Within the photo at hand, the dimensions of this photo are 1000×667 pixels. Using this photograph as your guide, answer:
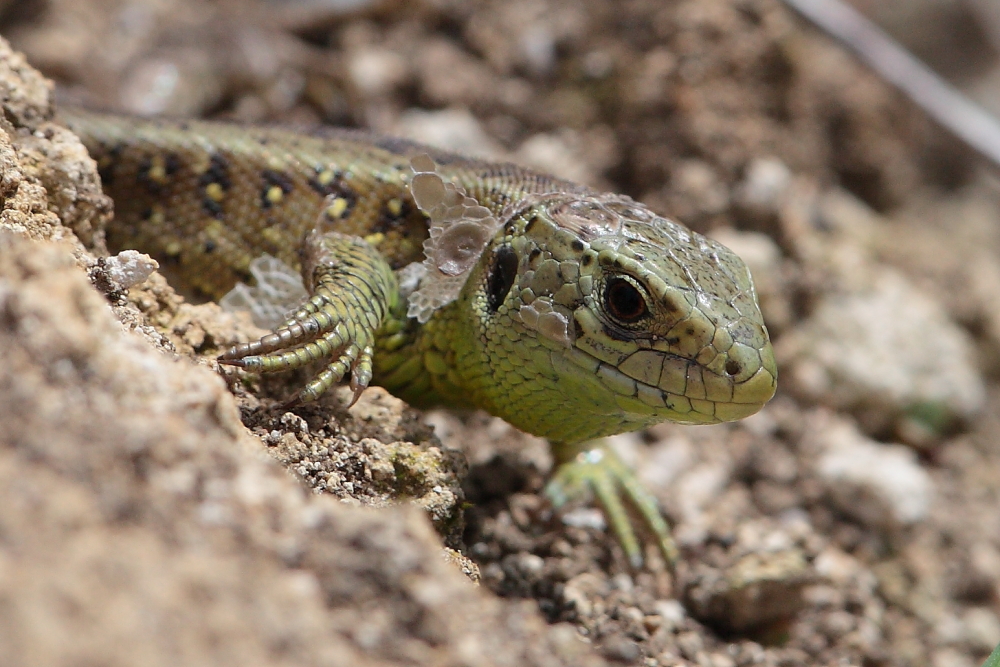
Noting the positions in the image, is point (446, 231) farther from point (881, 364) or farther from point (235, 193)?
point (881, 364)

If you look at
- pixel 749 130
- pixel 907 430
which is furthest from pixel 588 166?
pixel 907 430

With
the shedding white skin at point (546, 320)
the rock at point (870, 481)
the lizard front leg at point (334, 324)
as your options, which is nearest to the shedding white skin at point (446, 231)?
the lizard front leg at point (334, 324)

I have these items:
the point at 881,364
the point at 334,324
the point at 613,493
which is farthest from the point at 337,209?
the point at 881,364

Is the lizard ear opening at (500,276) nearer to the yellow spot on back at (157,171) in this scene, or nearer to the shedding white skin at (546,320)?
the shedding white skin at (546,320)

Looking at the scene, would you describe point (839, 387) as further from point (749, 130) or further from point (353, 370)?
point (353, 370)

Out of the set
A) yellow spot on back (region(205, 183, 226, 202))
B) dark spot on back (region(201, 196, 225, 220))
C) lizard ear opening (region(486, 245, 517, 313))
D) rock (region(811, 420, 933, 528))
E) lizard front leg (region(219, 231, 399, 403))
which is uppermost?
rock (region(811, 420, 933, 528))

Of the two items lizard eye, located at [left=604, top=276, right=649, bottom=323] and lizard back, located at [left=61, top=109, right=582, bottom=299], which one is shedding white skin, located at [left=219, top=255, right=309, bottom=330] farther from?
lizard eye, located at [left=604, top=276, right=649, bottom=323]

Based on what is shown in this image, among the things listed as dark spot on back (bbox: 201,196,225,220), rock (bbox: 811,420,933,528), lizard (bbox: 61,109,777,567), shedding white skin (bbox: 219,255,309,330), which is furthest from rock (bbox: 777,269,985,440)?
dark spot on back (bbox: 201,196,225,220)
